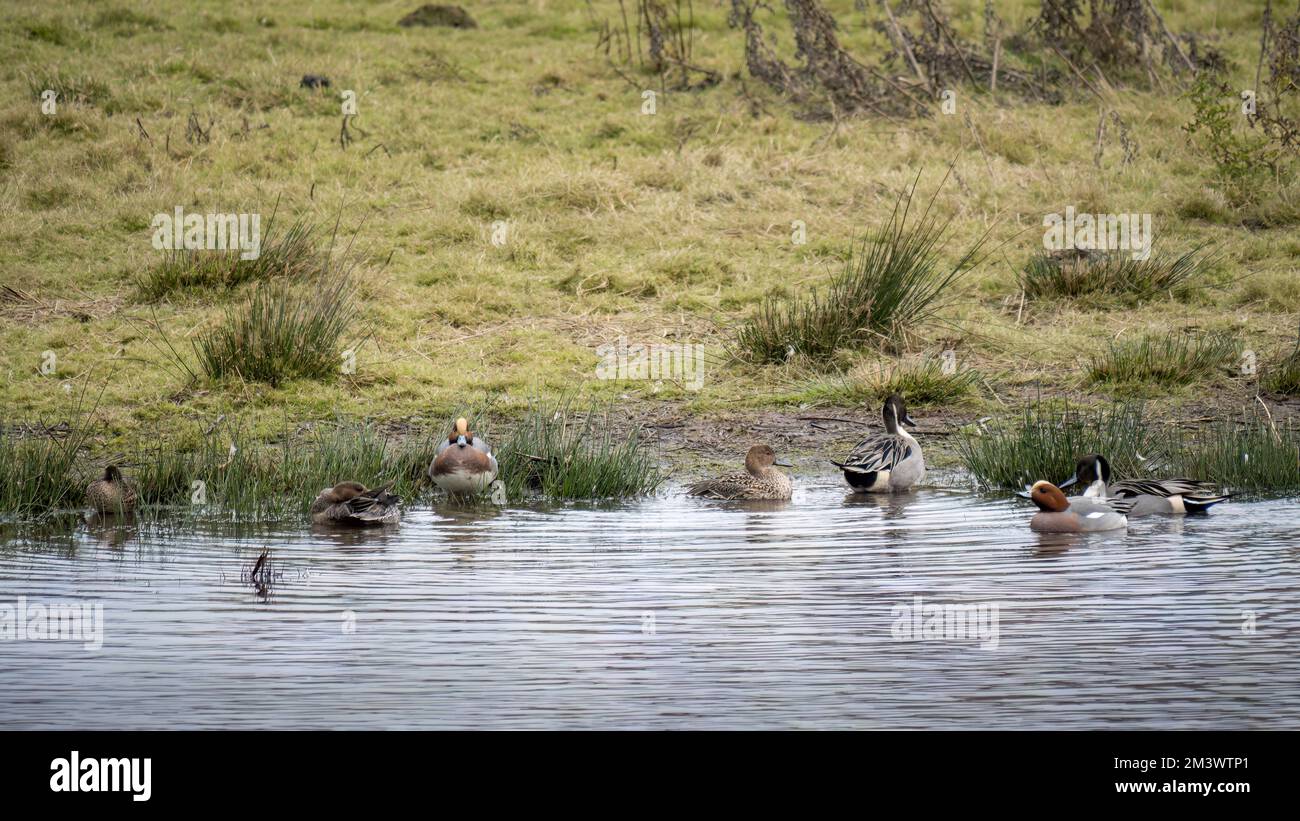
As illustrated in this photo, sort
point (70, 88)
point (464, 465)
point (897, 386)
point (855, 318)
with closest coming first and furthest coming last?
point (464, 465) < point (897, 386) < point (855, 318) < point (70, 88)

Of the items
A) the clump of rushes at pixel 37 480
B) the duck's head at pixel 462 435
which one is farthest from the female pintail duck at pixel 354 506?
the clump of rushes at pixel 37 480

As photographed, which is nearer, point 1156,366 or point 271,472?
point 271,472

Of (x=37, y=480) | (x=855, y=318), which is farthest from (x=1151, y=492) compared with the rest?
(x=37, y=480)

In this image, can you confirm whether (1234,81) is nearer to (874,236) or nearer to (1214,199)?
(1214,199)

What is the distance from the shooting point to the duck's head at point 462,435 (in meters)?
8.38

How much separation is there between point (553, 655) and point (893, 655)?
1.18 metres

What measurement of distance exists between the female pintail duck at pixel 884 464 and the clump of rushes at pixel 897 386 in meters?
1.49

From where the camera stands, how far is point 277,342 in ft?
34.8

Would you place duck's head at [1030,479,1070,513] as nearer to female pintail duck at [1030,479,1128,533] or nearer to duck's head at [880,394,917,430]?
female pintail duck at [1030,479,1128,533]

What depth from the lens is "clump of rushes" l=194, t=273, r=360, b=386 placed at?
10.6 meters

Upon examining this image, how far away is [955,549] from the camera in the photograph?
7.29m

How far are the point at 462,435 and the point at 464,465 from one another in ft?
0.60

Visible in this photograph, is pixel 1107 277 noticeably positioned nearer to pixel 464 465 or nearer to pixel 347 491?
pixel 464 465

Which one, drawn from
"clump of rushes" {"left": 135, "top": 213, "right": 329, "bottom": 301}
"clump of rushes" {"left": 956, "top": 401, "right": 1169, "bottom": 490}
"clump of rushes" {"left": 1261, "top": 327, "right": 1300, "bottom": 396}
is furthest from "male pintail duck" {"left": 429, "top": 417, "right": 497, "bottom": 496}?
"clump of rushes" {"left": 1261, "top": 327, "right": 1300, "bottom": 396}
